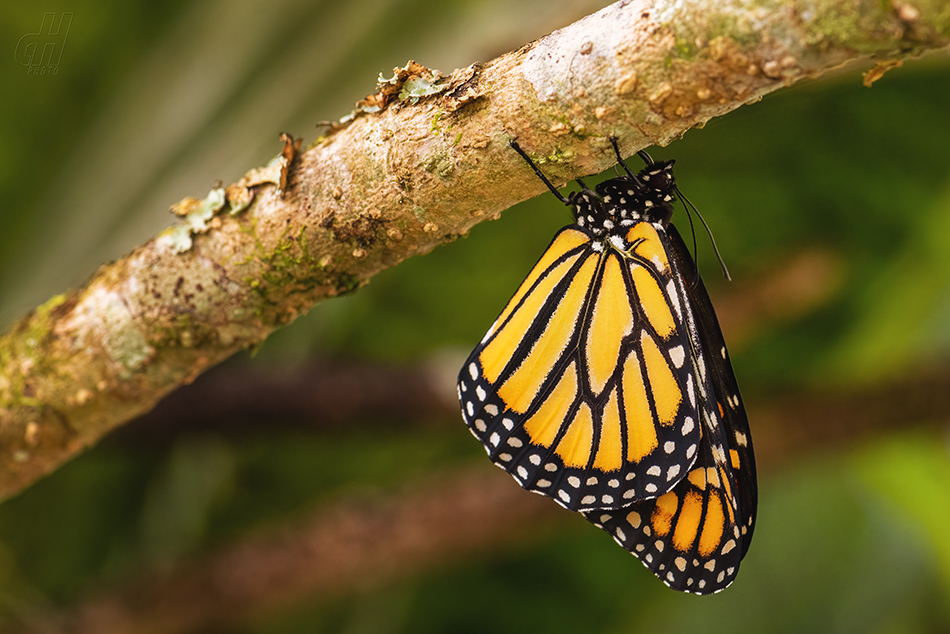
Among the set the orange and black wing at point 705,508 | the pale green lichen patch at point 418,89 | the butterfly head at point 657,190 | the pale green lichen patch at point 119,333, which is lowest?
the orange and black wing at point 705,508

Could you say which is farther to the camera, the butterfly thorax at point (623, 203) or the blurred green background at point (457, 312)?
the blurred green background at point (457, 312)

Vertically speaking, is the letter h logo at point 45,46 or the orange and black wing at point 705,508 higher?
the letter h logo at point 45,46

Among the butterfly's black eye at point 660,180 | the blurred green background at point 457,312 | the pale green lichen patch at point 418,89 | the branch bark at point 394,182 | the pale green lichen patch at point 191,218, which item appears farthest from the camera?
the blurred green background at point 457,312

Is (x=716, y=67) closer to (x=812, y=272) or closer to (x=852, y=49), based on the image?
(x=852, y=49)

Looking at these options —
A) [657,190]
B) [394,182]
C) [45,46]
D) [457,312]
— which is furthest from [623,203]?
[45,46]

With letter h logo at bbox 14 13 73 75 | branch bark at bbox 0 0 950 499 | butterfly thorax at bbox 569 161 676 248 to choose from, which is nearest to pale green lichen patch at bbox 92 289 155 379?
branch bark at bbox 0 0 950 499

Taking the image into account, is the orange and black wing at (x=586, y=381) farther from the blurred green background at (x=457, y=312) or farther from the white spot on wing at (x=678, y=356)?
the blurred green background at (x=457, y=312)

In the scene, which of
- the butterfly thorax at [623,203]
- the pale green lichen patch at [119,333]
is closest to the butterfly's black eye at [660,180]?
the butterfly thorax at [623,203]

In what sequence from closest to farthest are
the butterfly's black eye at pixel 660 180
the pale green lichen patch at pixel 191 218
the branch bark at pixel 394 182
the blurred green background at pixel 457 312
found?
the branch bark at pixel 394 182, the pale green lichen patch at pixel 191 218, the butterfly's black eye at pixel 660 180, the blurred green background at pixel 457 312

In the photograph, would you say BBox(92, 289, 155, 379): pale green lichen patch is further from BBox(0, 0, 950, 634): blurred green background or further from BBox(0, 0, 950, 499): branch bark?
BBox(0, 0, 950, 634): blurred green background
